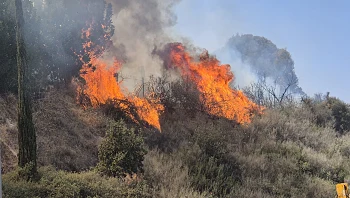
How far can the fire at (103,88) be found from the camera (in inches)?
638

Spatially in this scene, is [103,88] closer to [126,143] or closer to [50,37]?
[50,37]

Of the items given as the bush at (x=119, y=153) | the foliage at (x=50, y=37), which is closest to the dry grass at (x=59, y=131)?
the foliage at (x=50, y=37)

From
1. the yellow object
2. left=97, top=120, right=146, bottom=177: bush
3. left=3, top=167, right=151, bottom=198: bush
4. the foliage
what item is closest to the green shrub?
the foliage

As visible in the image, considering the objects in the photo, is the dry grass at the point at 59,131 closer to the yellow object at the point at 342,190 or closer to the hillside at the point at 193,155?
the hillside at the point at 193,155

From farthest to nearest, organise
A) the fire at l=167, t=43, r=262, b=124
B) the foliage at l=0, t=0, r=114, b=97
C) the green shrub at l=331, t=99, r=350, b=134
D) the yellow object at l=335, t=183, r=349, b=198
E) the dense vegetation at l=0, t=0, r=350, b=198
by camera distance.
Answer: the green shrub at l=331, t=99, r=350, b=134 → the fire at l=167, t=43, r=262, b=124 → the foliage at l=0, t=0, r=114, b=97 → the dense vegetation at l=0, t=0, r=350, b=198 → the yellow object at l=335, t=183, r=349, b=198

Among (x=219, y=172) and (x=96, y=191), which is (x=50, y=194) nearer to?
(x=96, y=191)

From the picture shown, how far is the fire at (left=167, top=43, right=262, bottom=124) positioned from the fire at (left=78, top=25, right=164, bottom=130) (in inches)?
135

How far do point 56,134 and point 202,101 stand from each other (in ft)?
31.5

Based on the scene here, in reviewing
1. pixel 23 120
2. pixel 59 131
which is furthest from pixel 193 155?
pixel 23 120

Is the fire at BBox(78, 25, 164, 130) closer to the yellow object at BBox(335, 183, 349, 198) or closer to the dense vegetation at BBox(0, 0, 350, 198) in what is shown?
the dense vegetation at BBox(0, 0, 350, 198)

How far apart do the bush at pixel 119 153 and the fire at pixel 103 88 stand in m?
5.84

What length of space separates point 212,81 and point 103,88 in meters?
7.11

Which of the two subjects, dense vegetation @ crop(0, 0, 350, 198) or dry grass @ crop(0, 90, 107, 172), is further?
dry grass @ crop(0, 90, 107, 172)

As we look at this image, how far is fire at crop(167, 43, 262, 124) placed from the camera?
64.8 ft
